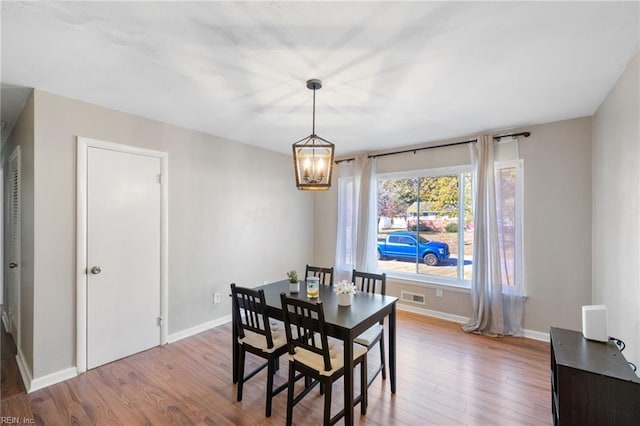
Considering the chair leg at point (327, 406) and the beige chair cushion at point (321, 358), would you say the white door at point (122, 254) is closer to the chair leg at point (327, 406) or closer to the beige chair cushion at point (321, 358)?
the beige chair cushion at point (321, 358)

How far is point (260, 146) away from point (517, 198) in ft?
11.8

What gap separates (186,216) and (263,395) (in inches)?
88.4

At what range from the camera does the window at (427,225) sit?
4.13m

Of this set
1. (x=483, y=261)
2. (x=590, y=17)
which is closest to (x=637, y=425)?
(x=590, y=17)

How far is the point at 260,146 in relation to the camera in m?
4.56

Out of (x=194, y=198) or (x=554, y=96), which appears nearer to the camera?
(x=554, y=96)

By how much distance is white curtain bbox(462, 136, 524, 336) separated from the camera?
3.62 m

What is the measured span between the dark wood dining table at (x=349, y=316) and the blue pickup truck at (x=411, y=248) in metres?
2.01

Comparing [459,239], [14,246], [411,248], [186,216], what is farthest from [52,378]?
[459,239]

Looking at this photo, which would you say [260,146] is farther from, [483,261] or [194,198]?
[483,261]

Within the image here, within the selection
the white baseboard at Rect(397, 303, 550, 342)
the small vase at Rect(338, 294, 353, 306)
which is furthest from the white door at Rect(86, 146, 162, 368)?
the white baseboard at Rect(397, 303, 550, 342)

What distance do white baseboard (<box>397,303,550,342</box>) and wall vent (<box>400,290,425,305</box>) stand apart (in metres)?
0.10

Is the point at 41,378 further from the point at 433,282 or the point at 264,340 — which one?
the point at 433,282

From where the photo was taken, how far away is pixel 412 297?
449 cm
